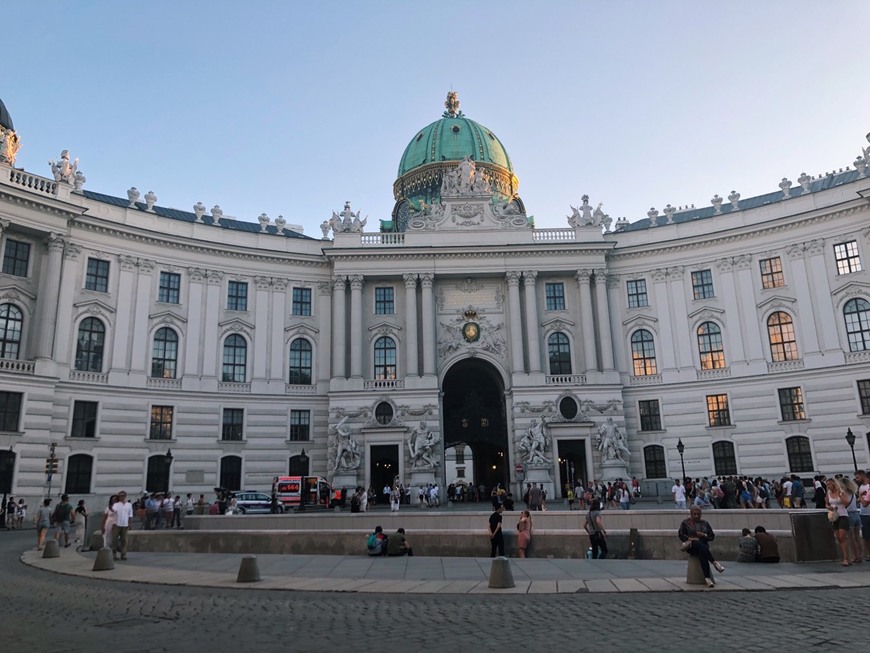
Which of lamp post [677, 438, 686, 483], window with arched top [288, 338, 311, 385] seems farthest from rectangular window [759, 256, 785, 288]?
window with arched top [288, 338, 311, 385]

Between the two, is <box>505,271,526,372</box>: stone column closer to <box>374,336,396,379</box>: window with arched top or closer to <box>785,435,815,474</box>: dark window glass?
<box>374,336,396,379</box>: window with arched top

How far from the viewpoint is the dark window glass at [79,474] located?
40125 mm

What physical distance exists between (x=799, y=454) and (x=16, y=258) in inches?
2073

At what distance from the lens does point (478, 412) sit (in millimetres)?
52875

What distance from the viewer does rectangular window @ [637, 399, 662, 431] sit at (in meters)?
49.3

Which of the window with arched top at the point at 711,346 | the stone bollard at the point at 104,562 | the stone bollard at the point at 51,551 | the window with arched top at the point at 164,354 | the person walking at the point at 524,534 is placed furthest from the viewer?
the window with arched top at the point at 711,346

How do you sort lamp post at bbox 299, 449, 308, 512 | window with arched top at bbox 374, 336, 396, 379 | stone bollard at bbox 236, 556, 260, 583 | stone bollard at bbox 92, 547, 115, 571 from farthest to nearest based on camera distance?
window with arched top at bbox 374, 336, 396, 379 < lamp post at bbox 299, 449, 308, 512 < stone bollard at bbox 92, 547, 115, 571 < stone bollard at bbox 236, 556, 260, 583

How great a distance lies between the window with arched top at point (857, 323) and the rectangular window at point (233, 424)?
141ft

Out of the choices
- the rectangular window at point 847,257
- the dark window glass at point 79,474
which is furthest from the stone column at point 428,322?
the rectangular window at point 847,257

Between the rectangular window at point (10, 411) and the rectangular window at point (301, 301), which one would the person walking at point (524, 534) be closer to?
the rectangular window at point (10, 411)

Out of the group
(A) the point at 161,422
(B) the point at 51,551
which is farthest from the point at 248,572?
(A) the point at 161,422

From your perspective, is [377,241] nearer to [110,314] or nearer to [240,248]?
[240,248]

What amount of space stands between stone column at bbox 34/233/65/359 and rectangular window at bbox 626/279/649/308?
41086 mm

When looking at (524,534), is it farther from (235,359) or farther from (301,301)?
(301,301)
